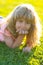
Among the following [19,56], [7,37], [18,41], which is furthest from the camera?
[7,37]

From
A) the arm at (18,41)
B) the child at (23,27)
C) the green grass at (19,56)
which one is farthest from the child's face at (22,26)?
the green grass at (19,56)

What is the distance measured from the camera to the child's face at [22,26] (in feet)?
13.3

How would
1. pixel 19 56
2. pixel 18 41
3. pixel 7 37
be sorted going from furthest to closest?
pixel 7 37
pixel 18 41
pixel 19 56

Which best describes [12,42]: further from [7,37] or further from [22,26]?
[22,26]

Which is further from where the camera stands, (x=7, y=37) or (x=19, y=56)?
(x=7, y=37)

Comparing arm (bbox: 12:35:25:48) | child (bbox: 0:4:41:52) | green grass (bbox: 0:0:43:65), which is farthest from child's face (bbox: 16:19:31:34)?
green grass (bbox: 0:0:43:65)

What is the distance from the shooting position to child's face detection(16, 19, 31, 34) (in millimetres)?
4055

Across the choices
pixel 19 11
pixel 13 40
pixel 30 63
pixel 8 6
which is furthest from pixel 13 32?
pixel 8 6

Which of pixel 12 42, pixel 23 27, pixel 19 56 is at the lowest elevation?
pixel 19 56

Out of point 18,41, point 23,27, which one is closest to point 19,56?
point 18,41

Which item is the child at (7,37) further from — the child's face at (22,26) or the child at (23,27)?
the child's face at (22,26)

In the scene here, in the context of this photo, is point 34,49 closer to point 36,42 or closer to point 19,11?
point 36,42

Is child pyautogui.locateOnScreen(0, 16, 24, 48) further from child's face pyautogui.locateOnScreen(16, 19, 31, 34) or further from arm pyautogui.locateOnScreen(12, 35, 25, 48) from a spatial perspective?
child's face pyautogui.locateOnScreen(16, 19, 31, 34)

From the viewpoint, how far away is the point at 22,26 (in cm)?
405
